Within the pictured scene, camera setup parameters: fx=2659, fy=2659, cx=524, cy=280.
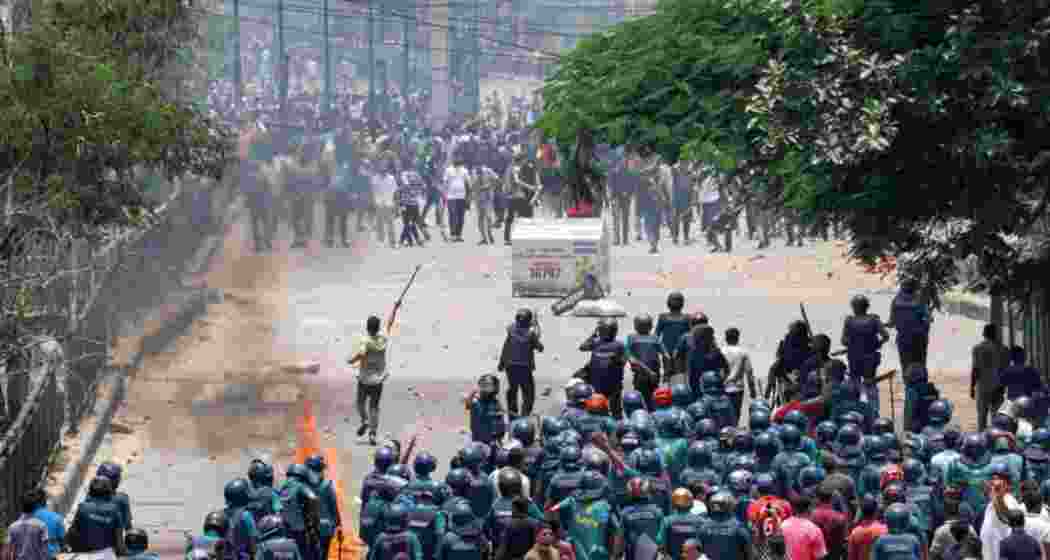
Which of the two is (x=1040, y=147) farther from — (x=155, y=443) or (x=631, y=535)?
(x=155, y=443)

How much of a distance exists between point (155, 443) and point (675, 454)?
8.51 m

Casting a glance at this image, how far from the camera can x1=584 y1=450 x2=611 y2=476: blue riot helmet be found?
61.5ft

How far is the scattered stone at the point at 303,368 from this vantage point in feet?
103

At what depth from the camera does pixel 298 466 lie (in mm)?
19031

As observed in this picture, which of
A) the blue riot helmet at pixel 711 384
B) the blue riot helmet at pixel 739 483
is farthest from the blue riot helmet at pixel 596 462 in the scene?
→ the blue riot helmet at pixel 711 384

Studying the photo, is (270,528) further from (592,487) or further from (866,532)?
(866,532)

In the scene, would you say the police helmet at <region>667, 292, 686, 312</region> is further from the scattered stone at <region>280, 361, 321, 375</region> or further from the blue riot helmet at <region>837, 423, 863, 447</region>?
the scattered stone at <region>280, 361, 321, 375</region>

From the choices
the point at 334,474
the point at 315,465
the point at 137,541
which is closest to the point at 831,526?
the point at 315,465

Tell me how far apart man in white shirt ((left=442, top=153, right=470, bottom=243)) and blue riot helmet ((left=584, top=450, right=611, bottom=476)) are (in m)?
25.0

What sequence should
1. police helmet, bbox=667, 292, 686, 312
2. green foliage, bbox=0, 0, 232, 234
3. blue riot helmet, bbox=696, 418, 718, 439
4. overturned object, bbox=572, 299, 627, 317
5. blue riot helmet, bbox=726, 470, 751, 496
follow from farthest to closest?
overturned object, bbox=572, 299, 627, 317 → police helmet, bbox=667, 292, 686, 312 → green foliage, bbox=0, 0, 232, 234 → blue riot helmet, bbox=696, 418, 718, 439 → blue riot helmet, bbox=726, 470, 751, 496

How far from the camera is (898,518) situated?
1675 centimetres

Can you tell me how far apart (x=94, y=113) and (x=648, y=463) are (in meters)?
5.27

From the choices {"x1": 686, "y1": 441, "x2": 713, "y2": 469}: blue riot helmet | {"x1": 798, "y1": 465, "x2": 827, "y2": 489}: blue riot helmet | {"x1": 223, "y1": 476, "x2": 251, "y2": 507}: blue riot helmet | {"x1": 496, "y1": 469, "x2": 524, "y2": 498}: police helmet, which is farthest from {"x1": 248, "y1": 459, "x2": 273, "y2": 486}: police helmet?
{"x1": 798, "y1": 465, "x2": 827, "y2": 489}: blue riot helmet

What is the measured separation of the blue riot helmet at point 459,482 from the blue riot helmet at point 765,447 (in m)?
2.17
